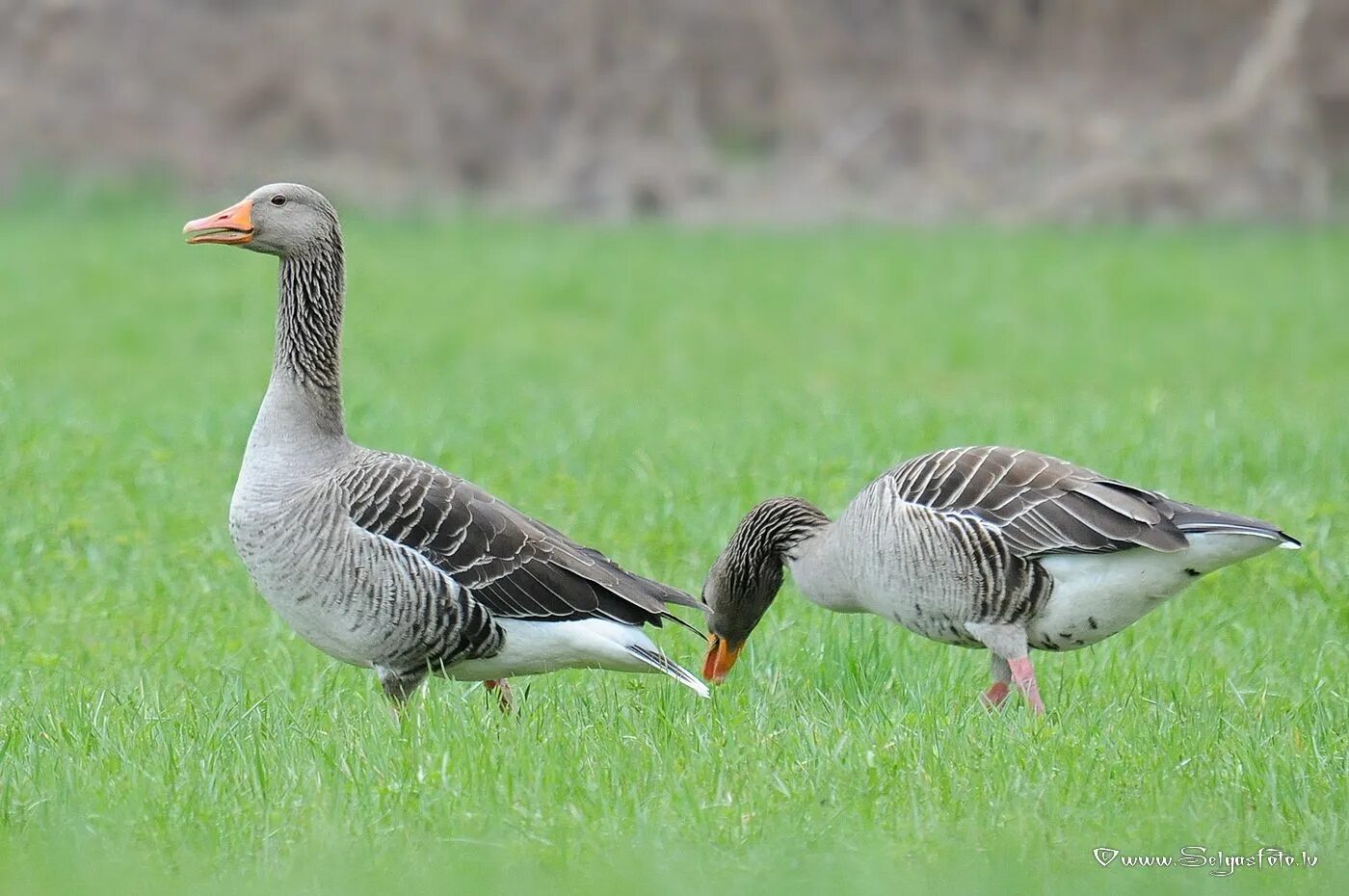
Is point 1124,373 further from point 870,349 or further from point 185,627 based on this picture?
point 185,627

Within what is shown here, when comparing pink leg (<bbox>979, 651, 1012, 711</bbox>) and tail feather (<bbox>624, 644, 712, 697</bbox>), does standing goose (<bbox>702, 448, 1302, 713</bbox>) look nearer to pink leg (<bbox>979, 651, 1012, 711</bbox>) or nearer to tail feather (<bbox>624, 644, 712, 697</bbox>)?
pink leg (<bbox>979, 651, 1012, 711</bbox>)

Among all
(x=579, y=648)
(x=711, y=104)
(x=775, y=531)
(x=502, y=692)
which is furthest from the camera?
(x=711, y=104)

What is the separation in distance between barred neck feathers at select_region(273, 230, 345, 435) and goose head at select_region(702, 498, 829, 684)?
169 centimetres

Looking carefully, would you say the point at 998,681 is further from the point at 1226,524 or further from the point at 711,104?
the point at 711,104

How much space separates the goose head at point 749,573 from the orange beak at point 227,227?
236cm

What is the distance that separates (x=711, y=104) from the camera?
31.4 meters

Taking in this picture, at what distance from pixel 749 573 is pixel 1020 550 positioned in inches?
49.7

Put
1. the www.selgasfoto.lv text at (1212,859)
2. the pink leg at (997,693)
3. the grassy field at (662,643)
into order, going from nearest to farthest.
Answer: the www.selgasfoto.lv text at (1212,859) → the grassy field at (662,643) → the pink leg at (997,693)

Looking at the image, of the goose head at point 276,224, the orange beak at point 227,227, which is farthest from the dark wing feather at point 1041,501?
the orange beak at point 227,227

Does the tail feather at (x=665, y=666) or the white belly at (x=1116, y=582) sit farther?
the white belly at (x=1116, y=582)

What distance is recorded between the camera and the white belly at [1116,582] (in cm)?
623

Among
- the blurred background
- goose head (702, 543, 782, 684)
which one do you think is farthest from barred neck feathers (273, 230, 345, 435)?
the blurred background

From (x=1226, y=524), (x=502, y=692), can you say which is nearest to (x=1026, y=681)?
(x=1226, y=524)

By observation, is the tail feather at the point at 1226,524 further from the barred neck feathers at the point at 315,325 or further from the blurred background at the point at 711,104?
the blurred background at the point at 711,104
